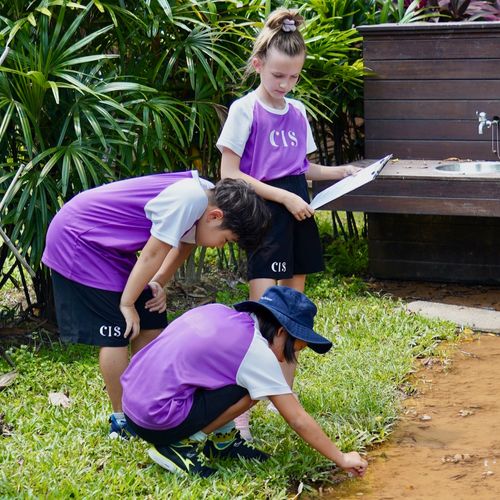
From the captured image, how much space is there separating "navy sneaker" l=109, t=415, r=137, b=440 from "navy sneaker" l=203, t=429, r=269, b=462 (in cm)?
39

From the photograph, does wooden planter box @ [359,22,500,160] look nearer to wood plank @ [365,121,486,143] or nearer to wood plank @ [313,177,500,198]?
wood plank @ [365,121,486,143]

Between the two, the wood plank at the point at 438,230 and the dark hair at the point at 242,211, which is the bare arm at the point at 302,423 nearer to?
the dark hair at the point at 242,211

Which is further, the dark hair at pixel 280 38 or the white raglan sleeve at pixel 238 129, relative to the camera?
the white raglan sleeve at pixel 238 129

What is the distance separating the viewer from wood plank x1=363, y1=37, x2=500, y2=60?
249 inches

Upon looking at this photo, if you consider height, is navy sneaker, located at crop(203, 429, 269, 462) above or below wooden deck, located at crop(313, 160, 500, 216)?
below

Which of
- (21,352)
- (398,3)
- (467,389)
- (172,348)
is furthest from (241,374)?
(398,3)

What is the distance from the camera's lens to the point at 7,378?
15.8 feet

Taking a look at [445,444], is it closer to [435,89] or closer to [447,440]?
[447,440]

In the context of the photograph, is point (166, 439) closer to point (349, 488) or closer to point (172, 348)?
point (172, 348)

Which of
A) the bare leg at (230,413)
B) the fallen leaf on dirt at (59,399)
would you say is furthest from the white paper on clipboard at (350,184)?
the fallen leaf on dirt at (59,399)

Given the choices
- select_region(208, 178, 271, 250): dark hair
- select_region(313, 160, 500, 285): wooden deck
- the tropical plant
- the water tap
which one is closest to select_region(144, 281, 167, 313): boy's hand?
select_region(208, 178, 271, 250): dark hair

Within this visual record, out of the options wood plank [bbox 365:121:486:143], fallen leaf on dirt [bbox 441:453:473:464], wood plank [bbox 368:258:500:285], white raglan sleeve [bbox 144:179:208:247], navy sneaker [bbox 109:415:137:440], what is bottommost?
wood plank [bbox 368:258:500:285]

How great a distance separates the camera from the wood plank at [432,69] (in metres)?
6.35

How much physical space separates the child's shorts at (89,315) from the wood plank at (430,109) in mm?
3208
